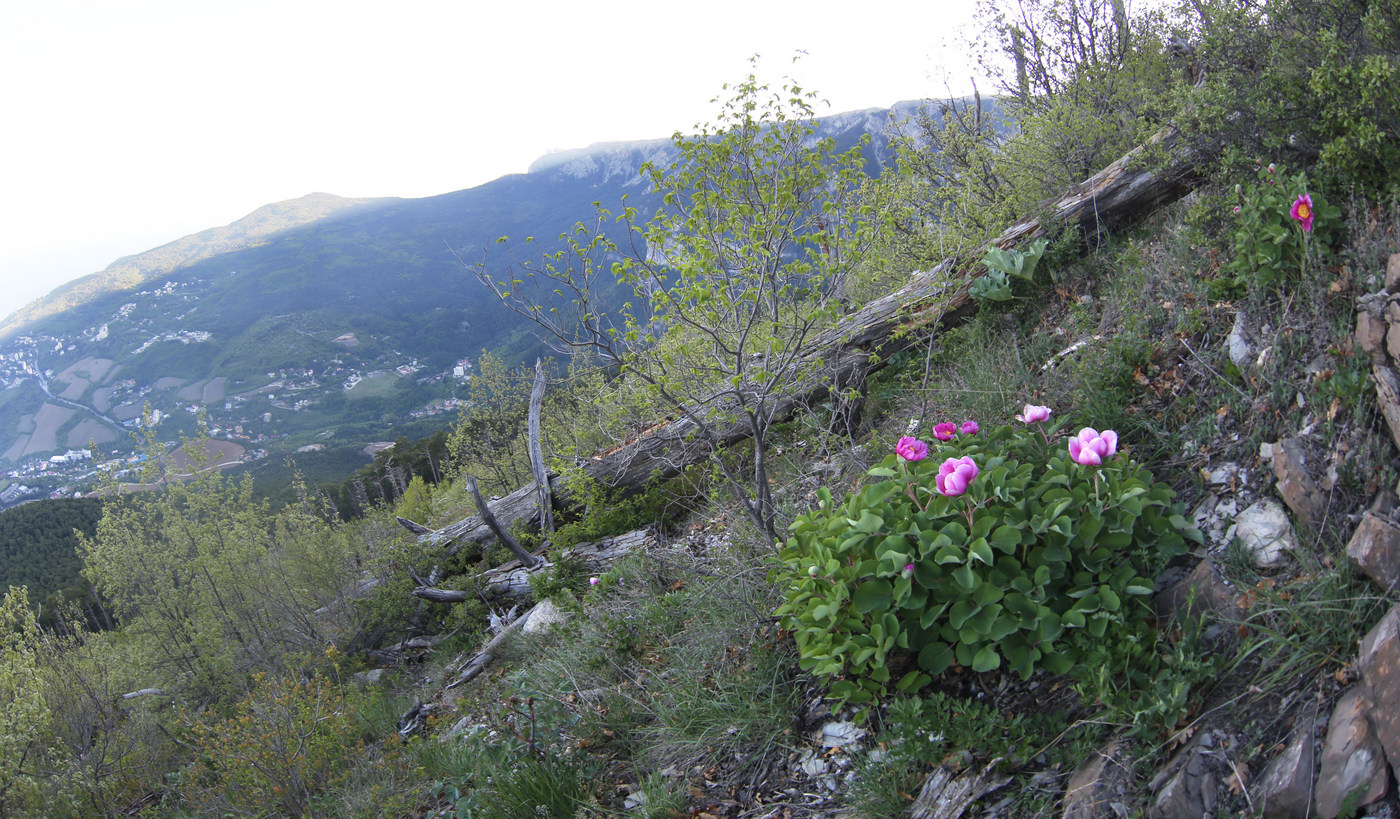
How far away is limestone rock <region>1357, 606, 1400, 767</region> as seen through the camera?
151cm

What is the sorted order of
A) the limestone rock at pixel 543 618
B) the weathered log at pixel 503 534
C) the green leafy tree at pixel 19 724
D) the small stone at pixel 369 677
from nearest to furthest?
the limestone rock at pixel 543 618 < the green leafy tree at pixel 19 724 < the small stone at pixel 369 677 < the weathered log at pixel 503 534

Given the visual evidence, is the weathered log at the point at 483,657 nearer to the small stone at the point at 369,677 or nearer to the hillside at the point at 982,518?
the hillside at the point at 982,518

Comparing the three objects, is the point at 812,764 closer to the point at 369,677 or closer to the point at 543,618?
the point at 543,618

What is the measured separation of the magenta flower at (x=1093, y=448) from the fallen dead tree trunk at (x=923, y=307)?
216cm

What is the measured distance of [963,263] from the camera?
5543 millimetres

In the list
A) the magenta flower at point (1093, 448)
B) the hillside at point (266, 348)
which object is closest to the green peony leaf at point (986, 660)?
the magenta flower at point (1093, 448)

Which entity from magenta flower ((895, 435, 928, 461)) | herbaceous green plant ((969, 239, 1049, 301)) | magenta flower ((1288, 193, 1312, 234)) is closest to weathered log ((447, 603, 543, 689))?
magenta flower ((895, 435, 928, 461))

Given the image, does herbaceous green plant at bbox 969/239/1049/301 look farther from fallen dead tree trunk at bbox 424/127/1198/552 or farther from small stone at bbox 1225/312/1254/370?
small stone at bbox 1225/312/1254/370

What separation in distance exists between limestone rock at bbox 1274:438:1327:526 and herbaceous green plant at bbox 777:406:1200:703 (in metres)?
0.31

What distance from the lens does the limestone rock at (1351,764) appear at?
150cm

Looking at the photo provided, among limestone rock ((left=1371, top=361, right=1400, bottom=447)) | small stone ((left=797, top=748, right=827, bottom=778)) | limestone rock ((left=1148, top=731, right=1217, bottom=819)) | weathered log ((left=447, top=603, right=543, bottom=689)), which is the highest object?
limestone rock ((left=1371, top=361, right=1400, bottom=447))

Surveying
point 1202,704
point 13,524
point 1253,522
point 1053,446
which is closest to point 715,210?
point 1053,446

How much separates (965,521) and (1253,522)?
100 centimetres

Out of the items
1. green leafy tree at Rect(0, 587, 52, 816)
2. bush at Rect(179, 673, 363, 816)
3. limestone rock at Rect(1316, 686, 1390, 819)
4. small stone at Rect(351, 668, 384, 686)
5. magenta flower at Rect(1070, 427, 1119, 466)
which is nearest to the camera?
limestone rock at Rect(1316, 686, 1390, 819)
